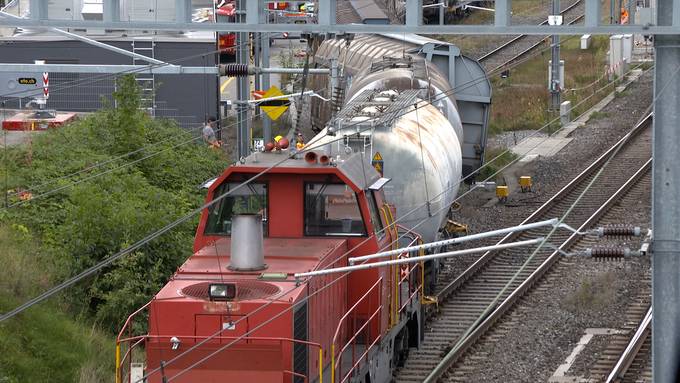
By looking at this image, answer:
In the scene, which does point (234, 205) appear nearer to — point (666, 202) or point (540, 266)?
point (666, 202)

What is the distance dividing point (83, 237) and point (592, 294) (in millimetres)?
7758

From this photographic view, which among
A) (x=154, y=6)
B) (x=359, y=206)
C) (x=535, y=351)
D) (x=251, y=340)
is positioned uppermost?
(x=154, y=6)

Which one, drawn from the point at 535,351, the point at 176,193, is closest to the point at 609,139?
the point at 176,193

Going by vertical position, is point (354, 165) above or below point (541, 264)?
above

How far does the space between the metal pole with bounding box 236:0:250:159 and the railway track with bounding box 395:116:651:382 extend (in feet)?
16.3

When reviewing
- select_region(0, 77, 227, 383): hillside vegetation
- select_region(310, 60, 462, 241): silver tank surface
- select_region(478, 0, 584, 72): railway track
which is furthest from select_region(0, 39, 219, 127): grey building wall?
select_region(478, 0, 584, 72): railway track

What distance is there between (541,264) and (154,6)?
50.3ft

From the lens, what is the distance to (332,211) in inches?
504

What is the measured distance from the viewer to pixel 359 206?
12719mm

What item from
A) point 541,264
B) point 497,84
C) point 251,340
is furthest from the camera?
point 497,84

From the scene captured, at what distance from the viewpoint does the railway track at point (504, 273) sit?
16453 mm

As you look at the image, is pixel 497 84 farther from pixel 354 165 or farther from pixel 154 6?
pixel 354 165

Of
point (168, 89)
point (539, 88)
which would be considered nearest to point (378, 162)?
point (168, 89)

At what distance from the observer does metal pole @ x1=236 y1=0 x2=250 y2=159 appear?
21.8 m
